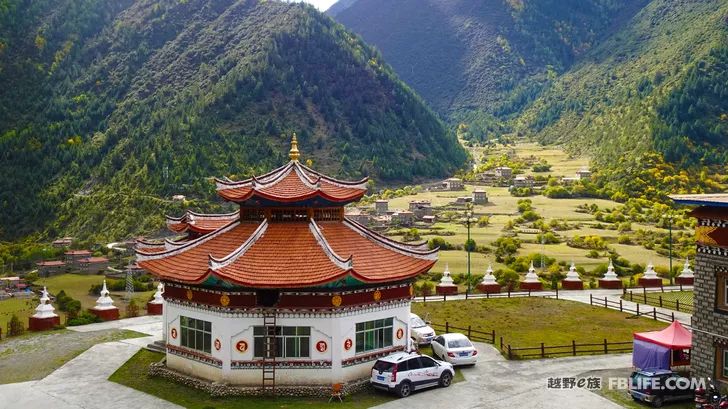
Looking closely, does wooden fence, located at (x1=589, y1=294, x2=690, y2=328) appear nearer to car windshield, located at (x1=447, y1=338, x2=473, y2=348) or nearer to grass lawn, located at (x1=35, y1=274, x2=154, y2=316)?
car windshield, located at (x1=447, y1=338, x2=473, y2=348)

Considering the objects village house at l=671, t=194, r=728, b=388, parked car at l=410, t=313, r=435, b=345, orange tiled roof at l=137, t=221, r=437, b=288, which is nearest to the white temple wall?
orange tiled roof at l=137, t=221, r=437, b=288

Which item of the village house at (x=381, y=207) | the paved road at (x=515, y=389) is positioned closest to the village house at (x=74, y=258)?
the village house at (x=381, y=207)

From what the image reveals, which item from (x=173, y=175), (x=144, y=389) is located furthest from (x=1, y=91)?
(x=144, y=389)

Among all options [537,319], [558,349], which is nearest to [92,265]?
[537,319]

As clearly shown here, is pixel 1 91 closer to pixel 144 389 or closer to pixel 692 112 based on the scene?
pixel 692 112

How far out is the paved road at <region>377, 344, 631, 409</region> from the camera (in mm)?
26359

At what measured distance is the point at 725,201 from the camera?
25.4 m

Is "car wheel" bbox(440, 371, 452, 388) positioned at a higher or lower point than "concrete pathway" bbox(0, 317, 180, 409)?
higher

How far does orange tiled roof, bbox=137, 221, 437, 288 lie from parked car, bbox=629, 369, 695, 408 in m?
8.69

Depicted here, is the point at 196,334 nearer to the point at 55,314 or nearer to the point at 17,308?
the point at 55,314

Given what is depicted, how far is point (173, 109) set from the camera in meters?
121

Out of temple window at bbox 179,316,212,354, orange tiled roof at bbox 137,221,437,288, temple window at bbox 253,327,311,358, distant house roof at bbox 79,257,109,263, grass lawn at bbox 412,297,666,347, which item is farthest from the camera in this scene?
distant house roof at bbox 79,257,109,263

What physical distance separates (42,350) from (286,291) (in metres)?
13.7

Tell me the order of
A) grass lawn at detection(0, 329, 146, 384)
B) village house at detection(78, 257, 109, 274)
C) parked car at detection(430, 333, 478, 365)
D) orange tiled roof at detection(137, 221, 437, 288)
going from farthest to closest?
1. village house at detection(78, 257, 109, 274)
2. parked car at detection(430, 333, 478, 365)
3. grass lawn at detection(0, 329, 146, 384)
4. orange tiled roof at detection(137, 221, 437, 288)
